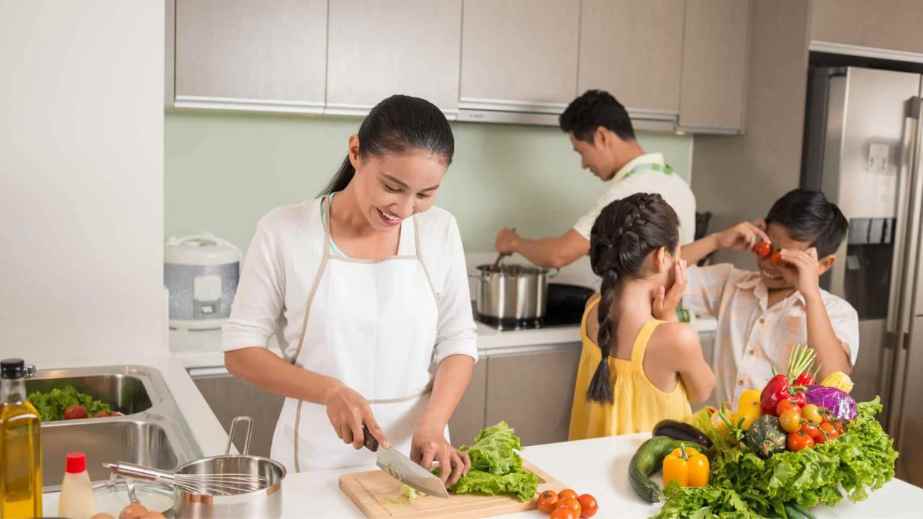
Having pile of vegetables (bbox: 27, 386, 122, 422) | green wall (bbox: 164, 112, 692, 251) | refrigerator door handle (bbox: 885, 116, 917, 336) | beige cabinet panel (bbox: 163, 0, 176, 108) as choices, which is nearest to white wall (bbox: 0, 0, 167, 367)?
pile of vegetables (bbox: 27, 386, 122, 422)

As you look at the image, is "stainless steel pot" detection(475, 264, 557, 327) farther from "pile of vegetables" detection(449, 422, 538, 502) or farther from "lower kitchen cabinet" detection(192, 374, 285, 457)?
"pile of vegetables" detection(449, 422, 538, 502)

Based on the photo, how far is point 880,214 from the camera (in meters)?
3.31

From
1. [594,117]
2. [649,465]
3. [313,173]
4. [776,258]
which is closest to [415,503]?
[649,465]

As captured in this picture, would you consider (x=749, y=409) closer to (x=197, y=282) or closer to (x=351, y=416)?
(x=351, y=416)

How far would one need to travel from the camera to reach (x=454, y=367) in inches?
68.4

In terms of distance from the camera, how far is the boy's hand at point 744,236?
2453 millimetres

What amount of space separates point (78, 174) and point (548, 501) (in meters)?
1.45

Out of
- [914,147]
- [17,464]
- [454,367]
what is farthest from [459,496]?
[914,147]

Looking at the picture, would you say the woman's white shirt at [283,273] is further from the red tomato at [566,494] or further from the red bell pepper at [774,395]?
the red bell pepper at [774,395]

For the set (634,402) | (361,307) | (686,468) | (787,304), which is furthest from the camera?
(787,304)

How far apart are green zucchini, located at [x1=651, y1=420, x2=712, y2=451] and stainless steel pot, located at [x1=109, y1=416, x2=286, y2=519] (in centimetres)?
71

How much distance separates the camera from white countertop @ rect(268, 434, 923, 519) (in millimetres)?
1364

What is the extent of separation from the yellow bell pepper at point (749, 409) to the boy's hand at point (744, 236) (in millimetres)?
1001

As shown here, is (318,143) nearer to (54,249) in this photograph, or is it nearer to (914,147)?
(54,249)
